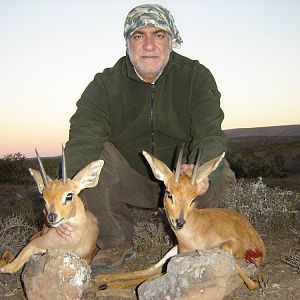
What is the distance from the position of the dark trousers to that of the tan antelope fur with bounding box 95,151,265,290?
704 millimetres

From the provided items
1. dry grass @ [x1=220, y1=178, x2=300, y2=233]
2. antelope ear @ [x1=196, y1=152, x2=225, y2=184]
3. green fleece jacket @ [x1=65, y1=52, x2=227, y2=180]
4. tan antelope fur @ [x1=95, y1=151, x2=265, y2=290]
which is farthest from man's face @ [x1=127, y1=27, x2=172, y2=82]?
dry grass @ [x1=220, y1=178, x2=300, y2=233]

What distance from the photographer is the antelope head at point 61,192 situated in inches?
187

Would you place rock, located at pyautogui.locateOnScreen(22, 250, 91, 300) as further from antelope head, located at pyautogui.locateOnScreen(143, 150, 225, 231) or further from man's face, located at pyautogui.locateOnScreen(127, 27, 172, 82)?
man's face, located at pyautogui.locateOnScreen(127, 27, 172, 82)

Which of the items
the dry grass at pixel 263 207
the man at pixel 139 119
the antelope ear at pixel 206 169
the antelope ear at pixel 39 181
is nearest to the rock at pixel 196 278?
the antelope ear at pixel 206 169

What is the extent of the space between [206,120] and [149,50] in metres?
1.13

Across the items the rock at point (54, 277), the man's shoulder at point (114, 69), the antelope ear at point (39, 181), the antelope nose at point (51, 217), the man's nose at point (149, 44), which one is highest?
the man's nose at point (149, 44)

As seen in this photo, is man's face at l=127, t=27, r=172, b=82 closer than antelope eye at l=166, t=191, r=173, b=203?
No

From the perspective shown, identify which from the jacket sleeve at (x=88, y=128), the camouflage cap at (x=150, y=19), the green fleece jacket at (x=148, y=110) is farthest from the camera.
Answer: the green fleece jacket at (x=148, y=110)

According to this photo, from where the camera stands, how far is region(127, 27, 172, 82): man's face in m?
6.11

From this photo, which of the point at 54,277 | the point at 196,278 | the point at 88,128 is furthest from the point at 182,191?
the point at 88,128

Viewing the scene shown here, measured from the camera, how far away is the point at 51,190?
4.82 m

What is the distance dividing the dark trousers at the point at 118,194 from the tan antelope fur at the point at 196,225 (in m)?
0.70

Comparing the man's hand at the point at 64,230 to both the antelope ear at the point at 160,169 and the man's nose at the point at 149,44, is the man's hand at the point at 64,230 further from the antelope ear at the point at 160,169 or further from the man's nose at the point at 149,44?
the man's nose at the point at 149,44

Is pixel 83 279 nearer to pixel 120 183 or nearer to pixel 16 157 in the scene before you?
pixel 120 183
